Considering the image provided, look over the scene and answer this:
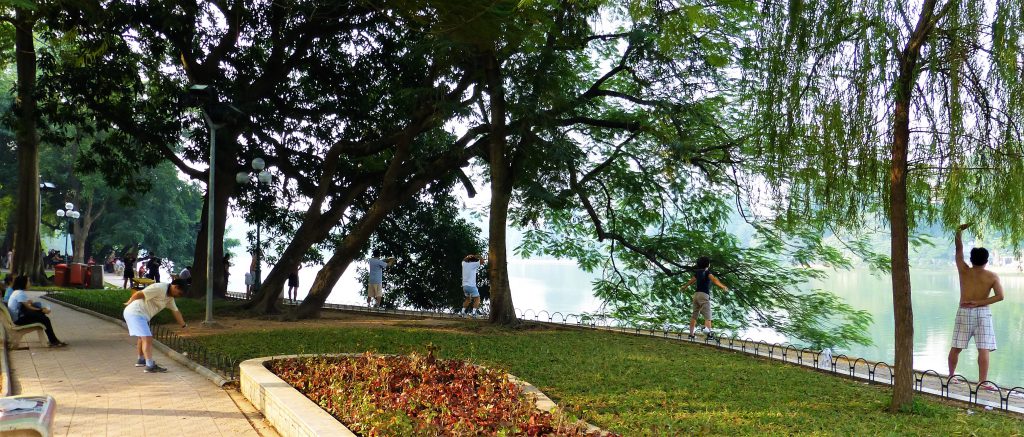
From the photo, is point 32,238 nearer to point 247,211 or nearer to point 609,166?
point 247,211

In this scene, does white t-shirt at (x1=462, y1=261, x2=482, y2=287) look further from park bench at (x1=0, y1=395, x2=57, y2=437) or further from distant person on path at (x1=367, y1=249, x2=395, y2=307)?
park bench at (x1=0, y1=395, x2=57, y2=437)

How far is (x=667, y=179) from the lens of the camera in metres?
16.4

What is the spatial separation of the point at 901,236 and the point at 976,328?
2.51m

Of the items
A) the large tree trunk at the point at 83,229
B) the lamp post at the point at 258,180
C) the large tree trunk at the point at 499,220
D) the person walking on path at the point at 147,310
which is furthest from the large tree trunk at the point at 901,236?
the large tree trunk at the point at 83,229

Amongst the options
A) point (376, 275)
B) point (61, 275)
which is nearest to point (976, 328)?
point (376, 275)

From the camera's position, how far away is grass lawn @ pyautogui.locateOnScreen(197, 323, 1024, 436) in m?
6.54

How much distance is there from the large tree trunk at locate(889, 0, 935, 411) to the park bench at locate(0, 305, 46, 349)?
11765mm

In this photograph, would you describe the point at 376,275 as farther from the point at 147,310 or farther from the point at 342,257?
the point at 147,310

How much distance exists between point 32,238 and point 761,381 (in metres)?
24.2

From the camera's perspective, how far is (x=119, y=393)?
8.39 meters

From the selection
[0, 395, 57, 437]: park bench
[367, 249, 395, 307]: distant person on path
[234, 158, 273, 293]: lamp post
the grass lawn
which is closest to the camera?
[0, 395, 57, 437]: park bench

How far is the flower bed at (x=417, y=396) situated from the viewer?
18.5 feet

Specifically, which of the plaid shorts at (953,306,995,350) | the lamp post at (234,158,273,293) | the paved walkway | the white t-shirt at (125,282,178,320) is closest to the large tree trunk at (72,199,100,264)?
the lamp post at (234,158,273,293)

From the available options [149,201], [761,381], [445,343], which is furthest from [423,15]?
[149,201]
